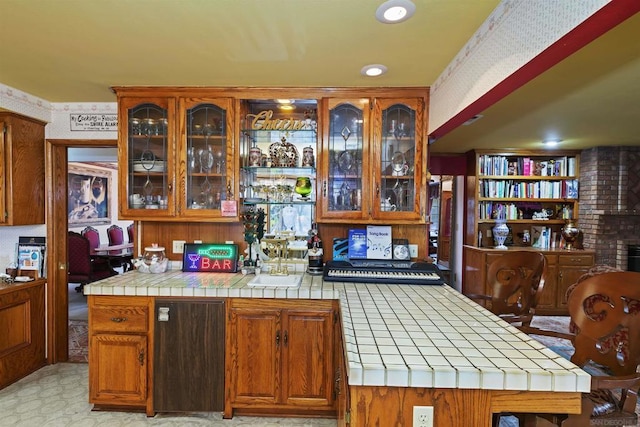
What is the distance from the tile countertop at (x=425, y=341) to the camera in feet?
3.66

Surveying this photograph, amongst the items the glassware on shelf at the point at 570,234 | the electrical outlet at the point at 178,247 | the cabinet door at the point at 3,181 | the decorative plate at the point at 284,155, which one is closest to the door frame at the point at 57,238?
the cabinet door at the point at 3,181

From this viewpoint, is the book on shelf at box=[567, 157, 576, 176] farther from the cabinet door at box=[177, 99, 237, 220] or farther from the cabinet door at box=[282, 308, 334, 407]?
the cabinet door at box=[177, 99, 237, 220]

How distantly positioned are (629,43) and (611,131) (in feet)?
8.74

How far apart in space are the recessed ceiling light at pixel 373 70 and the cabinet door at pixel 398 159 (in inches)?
12.0

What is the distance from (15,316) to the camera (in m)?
2.74

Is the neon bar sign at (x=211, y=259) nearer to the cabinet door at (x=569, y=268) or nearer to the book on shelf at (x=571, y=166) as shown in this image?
the cabinet door at (x=569, y=268)

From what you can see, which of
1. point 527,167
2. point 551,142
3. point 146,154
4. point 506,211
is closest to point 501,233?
point 506,211

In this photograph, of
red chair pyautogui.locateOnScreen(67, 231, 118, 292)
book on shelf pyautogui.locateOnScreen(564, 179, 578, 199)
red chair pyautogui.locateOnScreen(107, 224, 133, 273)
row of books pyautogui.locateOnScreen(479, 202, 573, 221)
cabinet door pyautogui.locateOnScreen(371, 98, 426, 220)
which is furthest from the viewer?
red chair pyautogui.locateOnScreen(107, 224, 133, 273)

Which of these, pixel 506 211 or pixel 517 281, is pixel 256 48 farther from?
pixel 506 211

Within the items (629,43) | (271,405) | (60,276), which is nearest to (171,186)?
(60,276)

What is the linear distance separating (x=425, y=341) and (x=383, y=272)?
1.15 metres

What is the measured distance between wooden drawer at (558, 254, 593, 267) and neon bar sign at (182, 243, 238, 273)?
15.2 feet

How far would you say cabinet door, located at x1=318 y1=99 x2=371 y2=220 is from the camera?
2.60 meters

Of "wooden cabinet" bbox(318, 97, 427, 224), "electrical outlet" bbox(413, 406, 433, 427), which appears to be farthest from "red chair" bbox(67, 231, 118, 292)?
"electrical outlet" bbox(413, 406, 433, 427)
